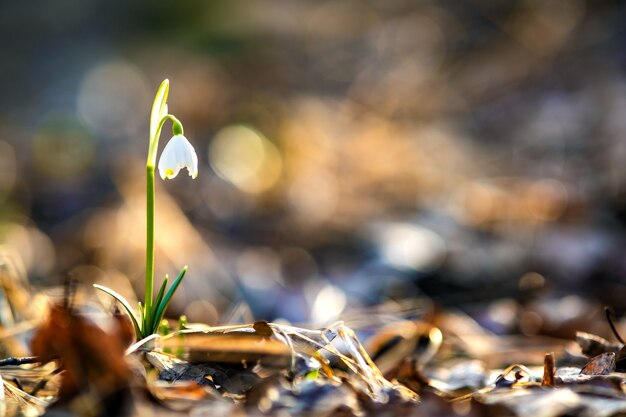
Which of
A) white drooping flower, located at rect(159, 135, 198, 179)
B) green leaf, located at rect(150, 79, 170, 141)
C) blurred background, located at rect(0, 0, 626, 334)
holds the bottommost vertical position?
blurred background, located at rect(0, 0, 626, 334)

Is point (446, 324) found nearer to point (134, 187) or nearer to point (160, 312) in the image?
point (160, 312)

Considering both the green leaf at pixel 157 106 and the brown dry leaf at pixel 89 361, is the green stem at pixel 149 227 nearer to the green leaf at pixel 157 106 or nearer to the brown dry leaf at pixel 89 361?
the green leaf at pixel 157 106

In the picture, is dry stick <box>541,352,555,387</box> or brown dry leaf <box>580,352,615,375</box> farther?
brown dry leaf <box>580,352,615,375</box>

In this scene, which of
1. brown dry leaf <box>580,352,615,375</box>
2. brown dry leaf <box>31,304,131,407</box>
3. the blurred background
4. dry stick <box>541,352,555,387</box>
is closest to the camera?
brown dry leaf <box>31,304,131,407</box>

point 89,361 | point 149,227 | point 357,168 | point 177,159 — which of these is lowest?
point 357,168

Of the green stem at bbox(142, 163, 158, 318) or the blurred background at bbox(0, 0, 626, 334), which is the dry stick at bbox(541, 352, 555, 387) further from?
the blurred background at bbox(0, 0, 626, 334)

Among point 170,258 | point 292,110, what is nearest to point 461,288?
point 170,258

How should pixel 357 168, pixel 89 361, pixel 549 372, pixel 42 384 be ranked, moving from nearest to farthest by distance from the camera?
1. pixel 89 361
2. pixel 549 372
3. pixel 42 384
4. pixel 357 168

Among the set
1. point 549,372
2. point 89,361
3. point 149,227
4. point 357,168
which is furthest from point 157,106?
point 357,168

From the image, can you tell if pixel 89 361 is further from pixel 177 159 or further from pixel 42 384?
pixel 177 159

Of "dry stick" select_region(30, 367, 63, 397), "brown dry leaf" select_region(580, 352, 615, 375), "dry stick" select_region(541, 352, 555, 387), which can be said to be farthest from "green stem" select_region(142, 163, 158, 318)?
"brown dry leaf" select_region(580, 352, 615, 375)
